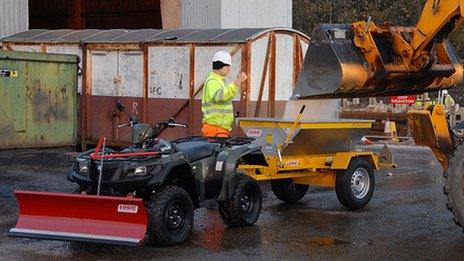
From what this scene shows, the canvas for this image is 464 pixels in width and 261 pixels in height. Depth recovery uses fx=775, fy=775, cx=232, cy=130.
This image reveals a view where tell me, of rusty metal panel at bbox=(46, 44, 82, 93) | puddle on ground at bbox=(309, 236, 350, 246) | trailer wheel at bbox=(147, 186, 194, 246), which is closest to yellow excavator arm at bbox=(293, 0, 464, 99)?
puddle on ground at bbox=(309, 236, 350, 246)

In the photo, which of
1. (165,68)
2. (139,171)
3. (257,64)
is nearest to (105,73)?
(165,68)

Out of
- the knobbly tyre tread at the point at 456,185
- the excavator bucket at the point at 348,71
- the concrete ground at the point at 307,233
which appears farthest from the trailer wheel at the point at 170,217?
the knobbly tyre tread at the point at 456,185

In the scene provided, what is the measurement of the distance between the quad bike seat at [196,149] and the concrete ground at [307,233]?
0.85m

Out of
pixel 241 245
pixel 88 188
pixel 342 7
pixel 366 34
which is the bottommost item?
pixel 241 245

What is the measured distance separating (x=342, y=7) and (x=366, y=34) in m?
39.0

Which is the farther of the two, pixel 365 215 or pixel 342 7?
pixel 342 7

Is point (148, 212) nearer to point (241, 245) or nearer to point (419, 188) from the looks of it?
point (241, 245)

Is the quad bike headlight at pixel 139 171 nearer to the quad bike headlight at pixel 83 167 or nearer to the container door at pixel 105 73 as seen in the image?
the quad bike headlight at pixel 83 167

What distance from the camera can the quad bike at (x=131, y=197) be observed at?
7.10 m

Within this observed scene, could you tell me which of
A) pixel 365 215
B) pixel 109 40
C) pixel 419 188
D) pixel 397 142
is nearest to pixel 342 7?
pixel 397 142

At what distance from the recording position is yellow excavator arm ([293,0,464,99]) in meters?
8.90

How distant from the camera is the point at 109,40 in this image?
1580cm

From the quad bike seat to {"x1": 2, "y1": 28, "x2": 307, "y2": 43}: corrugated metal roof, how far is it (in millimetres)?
5682

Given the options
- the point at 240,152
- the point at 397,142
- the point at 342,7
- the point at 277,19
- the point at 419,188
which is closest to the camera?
the point at 240,152
